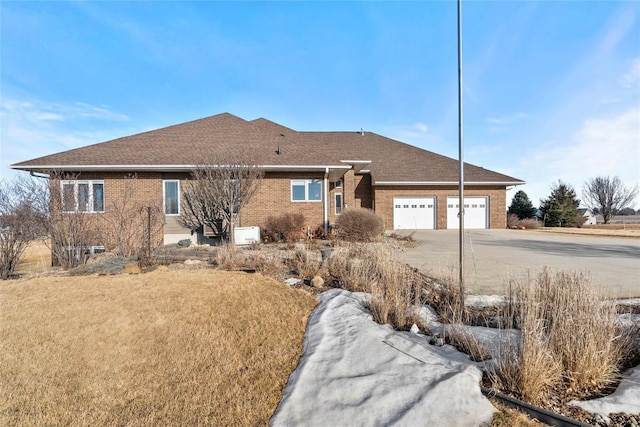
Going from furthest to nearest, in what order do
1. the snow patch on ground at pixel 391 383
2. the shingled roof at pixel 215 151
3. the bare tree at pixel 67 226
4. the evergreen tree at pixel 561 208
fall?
the evergreen tree at pixel 561 208 < the shingled roof at pixel 215 151 < the bare tree at pixel 67 226 < the snow patch on ground at pixel 391 383

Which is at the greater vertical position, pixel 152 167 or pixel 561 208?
pixel 152 167

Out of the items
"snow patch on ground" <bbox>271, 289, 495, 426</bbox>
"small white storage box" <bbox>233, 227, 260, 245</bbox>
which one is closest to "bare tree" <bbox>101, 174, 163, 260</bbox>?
"small white storage box" <bbox>233, 227, 260, 245</bbox>

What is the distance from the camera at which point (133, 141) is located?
1561 cm

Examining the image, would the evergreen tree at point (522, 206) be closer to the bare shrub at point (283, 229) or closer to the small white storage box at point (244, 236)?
the bare shrub at point (283, 229)

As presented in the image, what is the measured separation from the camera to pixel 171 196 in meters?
14.6

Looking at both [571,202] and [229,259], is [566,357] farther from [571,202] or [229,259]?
[571,202]

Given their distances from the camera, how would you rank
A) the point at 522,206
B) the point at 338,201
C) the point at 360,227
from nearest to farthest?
the point at 360,227 < the point at 338,201 < the point at 522,206

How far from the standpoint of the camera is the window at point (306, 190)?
15.1m

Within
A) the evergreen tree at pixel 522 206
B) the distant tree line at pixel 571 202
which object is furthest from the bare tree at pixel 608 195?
the evergreen tree at pixel 522 206

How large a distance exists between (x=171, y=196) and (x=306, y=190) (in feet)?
19.9

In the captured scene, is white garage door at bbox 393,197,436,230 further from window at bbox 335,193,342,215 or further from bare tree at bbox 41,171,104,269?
bare tree at bbox 41,171,104,269

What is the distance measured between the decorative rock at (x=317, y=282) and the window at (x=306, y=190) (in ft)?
29.9

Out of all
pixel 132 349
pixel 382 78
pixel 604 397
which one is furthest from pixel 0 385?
pixel 382 78

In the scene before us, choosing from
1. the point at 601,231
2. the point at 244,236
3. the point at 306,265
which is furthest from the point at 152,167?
the point at 601,231
